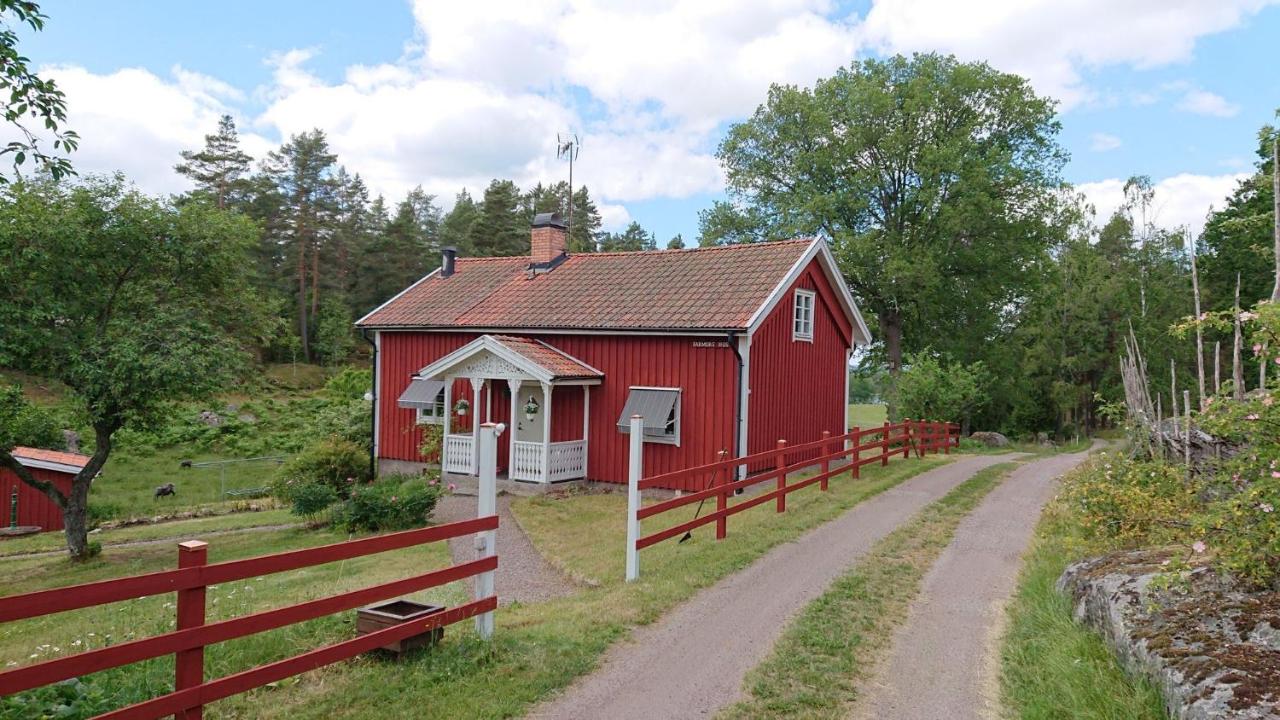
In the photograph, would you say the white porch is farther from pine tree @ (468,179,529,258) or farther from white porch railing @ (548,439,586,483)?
pine tree @ (468,179,529,258)

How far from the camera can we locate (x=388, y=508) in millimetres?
12750

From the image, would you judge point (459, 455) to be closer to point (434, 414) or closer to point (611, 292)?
point (434, 414)

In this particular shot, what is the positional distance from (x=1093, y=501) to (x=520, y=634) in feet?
18.3

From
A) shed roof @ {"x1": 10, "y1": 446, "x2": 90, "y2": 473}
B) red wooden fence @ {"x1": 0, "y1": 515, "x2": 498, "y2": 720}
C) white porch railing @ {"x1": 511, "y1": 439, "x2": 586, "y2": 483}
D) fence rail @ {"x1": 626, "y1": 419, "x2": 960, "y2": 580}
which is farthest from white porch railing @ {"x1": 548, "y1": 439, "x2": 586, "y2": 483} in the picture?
red wooden fence @ {"x1": 0, "y1": 515, "x2": 498, "y2": 720}

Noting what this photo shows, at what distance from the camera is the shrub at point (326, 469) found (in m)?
16.1

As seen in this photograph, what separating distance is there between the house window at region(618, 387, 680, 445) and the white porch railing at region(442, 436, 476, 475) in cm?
386

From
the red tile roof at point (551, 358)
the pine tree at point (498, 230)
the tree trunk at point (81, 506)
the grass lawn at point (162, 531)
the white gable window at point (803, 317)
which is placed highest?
the pine tree at point (498, 230)

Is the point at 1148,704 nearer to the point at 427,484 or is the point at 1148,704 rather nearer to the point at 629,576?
the point at 629,576

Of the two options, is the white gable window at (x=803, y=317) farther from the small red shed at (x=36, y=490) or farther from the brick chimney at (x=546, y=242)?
the small red shed at (x=36, y=490)

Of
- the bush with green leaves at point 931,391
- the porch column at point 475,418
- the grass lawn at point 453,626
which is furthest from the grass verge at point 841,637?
the bush with green leaves at point 931,391

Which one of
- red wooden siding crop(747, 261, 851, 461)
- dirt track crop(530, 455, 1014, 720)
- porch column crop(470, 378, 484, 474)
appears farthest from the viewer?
porch column crop(470, 378, 484, 474)

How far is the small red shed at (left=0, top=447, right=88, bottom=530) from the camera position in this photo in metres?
16.2

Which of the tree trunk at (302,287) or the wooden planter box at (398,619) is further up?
the tree trunk at (302,287)

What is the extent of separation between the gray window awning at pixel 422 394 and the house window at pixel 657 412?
16.7 ft
